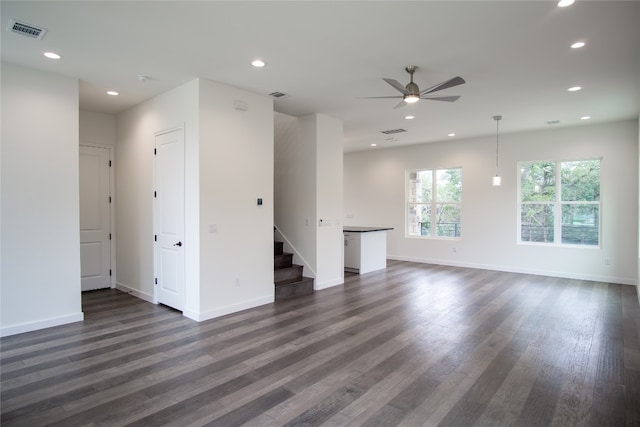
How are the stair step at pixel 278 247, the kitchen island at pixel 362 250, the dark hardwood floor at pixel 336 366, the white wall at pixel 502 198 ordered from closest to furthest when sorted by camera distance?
the dark hardwood floor at pixel 336 366 → the stair step at pixel 278 247 → the white wall at pixel 502 198 → the kitchen island at pixel 362 250

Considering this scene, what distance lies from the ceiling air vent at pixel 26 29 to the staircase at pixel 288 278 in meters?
3.94

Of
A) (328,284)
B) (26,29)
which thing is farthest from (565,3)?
(328,284)

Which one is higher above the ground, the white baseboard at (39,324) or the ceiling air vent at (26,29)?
the ceiling air vent at (26,29)

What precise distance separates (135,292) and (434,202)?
22.2 feet

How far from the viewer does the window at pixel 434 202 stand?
854 centimetres

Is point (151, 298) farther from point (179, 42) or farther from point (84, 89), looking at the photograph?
point (179, 42)

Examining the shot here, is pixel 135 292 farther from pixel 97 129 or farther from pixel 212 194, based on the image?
pixel 97 129

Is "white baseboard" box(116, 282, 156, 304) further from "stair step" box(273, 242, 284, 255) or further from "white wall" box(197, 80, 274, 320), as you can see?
"stair step" box(273, 242, 284, 255)

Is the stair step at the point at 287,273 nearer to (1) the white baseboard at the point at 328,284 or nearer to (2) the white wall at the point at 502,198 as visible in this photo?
(1) the white baseboard at the point at 328,284

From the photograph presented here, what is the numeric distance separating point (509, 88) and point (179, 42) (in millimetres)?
4056

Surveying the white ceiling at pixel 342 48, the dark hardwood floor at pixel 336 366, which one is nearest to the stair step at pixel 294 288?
the dark hardwood floor at pixel 336 366

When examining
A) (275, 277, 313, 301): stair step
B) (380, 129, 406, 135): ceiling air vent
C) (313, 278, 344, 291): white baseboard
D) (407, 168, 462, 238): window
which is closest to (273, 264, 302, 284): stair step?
(275, 277, 313, 301): stair step

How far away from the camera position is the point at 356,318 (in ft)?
14.8

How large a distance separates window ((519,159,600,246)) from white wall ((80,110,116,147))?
7.95 metres
